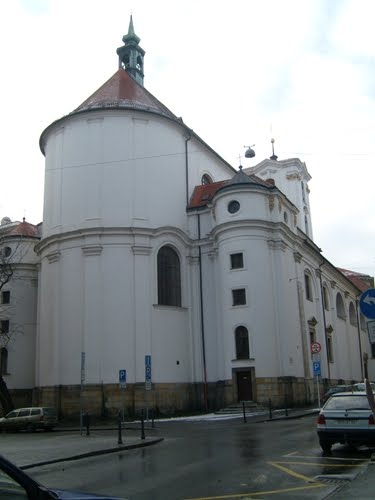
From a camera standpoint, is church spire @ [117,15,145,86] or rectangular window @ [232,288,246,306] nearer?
rectangular window @ [232,288,246,306]

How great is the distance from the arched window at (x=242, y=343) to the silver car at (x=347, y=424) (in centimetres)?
2152

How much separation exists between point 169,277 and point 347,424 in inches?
1000

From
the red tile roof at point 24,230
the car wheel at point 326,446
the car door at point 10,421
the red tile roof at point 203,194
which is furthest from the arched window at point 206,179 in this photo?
the car wheel at point 326,446

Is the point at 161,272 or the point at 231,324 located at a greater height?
the point at 161,272

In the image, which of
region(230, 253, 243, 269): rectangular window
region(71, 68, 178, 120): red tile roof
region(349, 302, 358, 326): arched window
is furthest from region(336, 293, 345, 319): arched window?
region(71, 68, 178, 120): red tile roof

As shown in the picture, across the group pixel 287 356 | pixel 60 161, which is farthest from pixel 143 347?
pixel 60 161

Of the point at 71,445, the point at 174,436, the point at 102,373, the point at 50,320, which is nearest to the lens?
the point at 71,445

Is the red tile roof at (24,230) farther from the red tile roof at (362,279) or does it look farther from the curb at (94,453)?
the red tile roof at (362,279)

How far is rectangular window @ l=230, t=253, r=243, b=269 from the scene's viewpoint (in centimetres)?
3631

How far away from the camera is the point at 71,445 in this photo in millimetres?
17406

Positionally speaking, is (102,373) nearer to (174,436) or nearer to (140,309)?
(140,309)

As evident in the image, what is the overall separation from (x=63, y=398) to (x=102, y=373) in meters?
2.78

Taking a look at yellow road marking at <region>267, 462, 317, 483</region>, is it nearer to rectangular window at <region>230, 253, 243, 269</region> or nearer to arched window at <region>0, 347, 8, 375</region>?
rectangular window at <region>230, 253, 243, 269</region>

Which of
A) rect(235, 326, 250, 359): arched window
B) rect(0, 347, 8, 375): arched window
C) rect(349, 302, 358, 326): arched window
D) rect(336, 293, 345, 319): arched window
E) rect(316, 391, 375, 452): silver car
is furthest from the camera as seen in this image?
rect(349, 302, 358, 326): arched window
